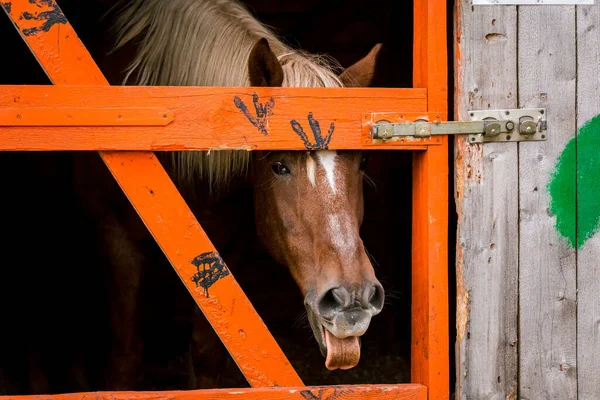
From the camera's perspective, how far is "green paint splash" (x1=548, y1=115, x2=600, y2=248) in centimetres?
234

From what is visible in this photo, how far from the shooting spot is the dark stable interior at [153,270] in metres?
3.71

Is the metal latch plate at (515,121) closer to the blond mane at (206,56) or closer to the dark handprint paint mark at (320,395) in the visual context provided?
the blond mane at (206,56)

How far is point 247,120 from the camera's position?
2.21m

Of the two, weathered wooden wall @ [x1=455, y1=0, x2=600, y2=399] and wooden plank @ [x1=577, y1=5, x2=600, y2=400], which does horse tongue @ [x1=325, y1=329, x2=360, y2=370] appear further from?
wooden plank @ [x1=577, y1=5, x2=600, y2=400]

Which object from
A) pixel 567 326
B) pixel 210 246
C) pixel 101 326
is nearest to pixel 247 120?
pixel 210 246

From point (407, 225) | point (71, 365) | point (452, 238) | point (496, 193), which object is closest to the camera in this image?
point (496, 193)

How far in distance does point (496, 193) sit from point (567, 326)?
1.73 ft

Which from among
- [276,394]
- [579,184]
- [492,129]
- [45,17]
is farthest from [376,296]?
[45,17]

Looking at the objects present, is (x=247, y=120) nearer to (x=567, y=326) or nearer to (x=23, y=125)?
(x=23, y=125)

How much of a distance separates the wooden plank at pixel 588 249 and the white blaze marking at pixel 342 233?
78cm

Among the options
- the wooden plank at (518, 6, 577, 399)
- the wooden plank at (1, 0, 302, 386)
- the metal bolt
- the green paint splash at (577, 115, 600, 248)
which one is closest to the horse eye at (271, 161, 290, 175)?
the wooden plank at (1, 0, 302, 386)

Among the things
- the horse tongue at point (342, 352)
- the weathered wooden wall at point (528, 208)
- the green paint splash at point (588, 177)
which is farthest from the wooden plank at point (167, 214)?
the green paint splash at point (588, 177)

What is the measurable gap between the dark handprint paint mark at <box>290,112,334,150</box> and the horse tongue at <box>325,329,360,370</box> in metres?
0.63

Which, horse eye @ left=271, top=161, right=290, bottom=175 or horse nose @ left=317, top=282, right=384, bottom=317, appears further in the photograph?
horse eye @ left=271, top=161, right=290, bottom=175
